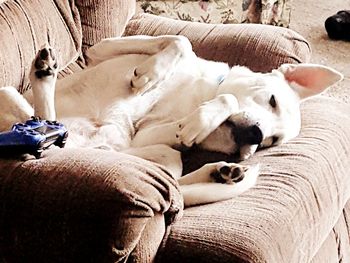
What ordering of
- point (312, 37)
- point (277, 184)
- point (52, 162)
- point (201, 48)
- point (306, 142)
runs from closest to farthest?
point (52, 162) < point (277, 184) < point (306, 142) < point (201, 48) < point (312, 37)

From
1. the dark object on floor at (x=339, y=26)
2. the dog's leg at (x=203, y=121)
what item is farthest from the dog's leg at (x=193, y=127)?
the dark object on floor at (x=339, y=26)

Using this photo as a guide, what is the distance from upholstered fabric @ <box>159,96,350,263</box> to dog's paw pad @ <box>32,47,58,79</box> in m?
0.56

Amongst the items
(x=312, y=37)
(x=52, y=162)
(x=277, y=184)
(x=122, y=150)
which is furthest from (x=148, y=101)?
(x=312, y=37)

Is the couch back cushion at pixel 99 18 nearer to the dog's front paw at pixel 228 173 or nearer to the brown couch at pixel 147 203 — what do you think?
the brown couch at pixel 147 203

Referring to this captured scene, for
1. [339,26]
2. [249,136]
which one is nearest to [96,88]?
[249,136]

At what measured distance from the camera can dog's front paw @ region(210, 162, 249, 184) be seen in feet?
6.07

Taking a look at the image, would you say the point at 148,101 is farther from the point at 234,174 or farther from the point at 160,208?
the point at 160,208

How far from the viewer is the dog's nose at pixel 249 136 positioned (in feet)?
6.70

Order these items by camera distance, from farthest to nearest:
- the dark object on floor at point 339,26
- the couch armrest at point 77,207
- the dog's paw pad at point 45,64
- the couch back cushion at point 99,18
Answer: the dark object on floor at point 339,26, the couch back cushion at point 99,18, the dog's paw pad at point 45,64, the couch armrest at point 77,207

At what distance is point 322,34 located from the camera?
14.9 ft

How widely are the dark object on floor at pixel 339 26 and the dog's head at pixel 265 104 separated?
2156 millimetres

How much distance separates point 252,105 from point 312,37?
7.85 feet

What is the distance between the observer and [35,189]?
145 centimetres

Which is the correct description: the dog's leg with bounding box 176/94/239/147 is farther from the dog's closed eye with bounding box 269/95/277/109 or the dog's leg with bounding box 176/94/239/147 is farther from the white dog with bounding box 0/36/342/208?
the dog's closed eye with bounding box 269/95/277/109
